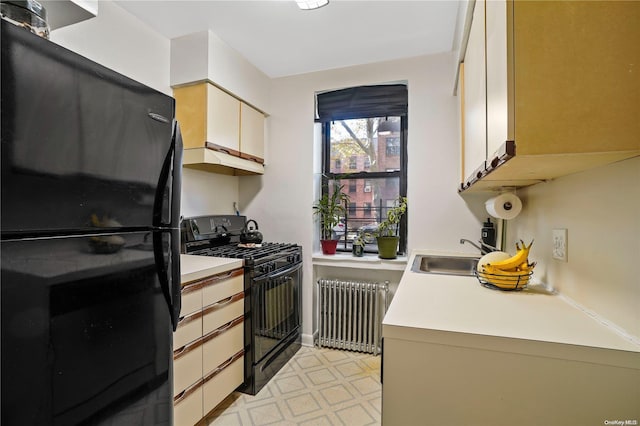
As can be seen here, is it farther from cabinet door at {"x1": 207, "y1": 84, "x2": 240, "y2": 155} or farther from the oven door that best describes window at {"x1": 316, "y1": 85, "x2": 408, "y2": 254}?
cabinet door at {"x1": 207, "y1": 84, "x2": 240, "y2": 155}

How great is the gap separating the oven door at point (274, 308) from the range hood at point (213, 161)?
3.05 ft

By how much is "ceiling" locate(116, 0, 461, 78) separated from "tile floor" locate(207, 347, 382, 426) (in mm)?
2585

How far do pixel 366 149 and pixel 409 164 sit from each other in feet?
1.79

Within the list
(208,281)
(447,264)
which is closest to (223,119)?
(208,281)

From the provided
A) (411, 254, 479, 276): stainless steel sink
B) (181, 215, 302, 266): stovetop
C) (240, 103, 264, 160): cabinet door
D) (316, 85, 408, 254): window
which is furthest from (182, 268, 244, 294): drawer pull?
(316, 85, 408, 254): window

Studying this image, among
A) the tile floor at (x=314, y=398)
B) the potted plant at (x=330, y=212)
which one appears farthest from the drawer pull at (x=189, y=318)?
the potted plant at (x=330, y=212)

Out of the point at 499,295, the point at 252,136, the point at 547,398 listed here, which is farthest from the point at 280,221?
the point at 547,398

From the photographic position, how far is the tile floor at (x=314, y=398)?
183 centimetres

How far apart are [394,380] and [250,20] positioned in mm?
2286

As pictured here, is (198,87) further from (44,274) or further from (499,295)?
(499,295)

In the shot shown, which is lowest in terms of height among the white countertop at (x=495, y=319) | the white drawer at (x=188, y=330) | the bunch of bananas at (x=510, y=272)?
the white drawer at (x=188, y=330)

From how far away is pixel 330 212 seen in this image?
2.81m

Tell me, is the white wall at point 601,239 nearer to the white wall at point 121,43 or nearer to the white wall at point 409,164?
the white wall at point 409,164

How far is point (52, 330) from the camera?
0.77 metres
